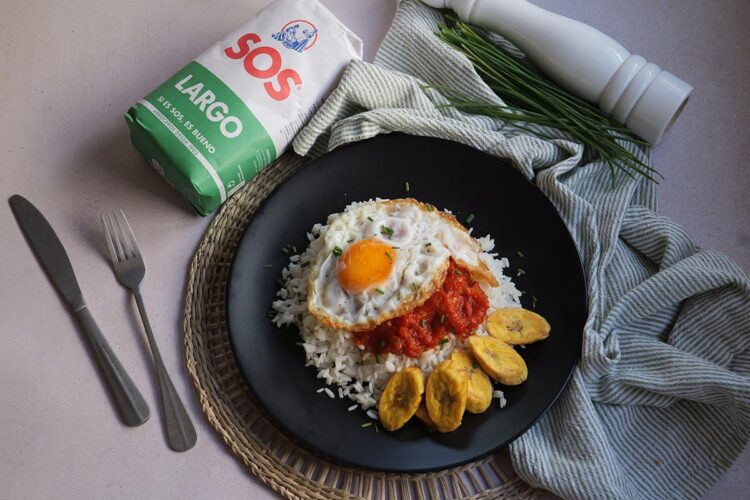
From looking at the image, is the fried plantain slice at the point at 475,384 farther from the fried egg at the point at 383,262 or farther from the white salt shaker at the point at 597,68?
the white salt shaker at the point at 597,68

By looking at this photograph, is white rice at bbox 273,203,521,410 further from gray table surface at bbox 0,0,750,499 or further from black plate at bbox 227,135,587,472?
gray table surface at bbox 0,0,750,499

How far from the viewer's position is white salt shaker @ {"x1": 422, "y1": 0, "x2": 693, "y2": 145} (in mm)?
3162

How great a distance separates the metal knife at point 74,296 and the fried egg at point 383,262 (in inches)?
30.8

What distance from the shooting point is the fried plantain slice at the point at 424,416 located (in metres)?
2.69

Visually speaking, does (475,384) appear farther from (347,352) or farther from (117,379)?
(117,379)

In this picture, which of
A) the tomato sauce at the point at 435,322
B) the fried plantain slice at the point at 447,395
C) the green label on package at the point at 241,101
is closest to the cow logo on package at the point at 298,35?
the green label on package at the point at 241,101

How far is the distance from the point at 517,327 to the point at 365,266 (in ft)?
2.10

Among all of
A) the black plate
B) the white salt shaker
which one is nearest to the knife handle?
the black plate

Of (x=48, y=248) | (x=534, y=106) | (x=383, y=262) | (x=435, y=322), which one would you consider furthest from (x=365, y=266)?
(x=48, y=248)

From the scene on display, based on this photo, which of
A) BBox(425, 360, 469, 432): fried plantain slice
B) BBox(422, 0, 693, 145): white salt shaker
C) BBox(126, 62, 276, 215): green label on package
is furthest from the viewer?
BBox(422, 0, 693, 145): white salt shaker

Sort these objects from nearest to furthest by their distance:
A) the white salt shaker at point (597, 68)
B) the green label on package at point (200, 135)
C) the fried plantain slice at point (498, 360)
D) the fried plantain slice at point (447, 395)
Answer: the fried plantain slice at point (447, 395) < the fried plantain slice at point (498, 360) < the green label on package at point (200, 135) < the white salt shaker at point (597, 68)

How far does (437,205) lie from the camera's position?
10.4 ft

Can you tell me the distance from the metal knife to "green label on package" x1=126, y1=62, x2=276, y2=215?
54 centimetres

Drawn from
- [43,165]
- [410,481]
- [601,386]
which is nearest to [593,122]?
[601,386]
